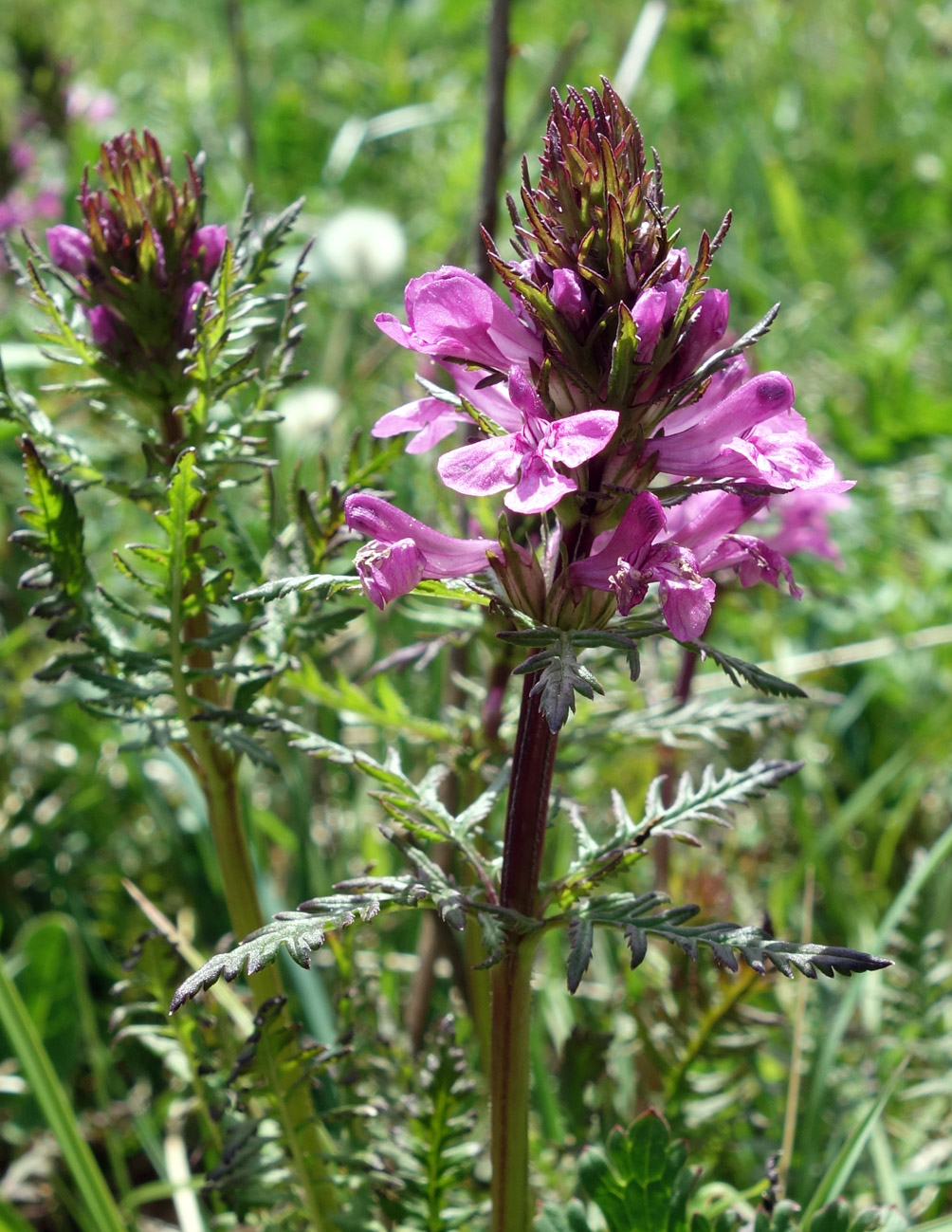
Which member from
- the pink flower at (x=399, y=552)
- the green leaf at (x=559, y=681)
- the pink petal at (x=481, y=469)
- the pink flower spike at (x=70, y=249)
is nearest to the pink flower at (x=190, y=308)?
the pink flower spike at (x=70, y=249)

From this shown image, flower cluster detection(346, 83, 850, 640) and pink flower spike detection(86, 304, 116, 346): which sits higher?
pink flower spike detection(86, 304, 116, 346)

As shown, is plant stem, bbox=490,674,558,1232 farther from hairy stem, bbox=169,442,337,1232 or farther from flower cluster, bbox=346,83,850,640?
hairy stem, bbox=169,442,337,1232

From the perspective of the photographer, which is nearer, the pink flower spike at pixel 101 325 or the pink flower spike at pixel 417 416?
the pink flower spike at pixel 417 416

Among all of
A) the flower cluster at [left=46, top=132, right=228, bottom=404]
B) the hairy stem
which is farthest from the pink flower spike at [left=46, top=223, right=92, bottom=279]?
the hairy stem

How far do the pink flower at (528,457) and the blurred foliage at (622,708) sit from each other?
41 cm

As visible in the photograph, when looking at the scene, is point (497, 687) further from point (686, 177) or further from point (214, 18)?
point (214, 18)

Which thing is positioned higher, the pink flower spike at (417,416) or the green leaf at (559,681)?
the pink flower spike at (417,416)

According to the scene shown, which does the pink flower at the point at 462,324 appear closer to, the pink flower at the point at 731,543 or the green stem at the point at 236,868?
the pink flower at the point at 731,543

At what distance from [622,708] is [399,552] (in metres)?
0.84

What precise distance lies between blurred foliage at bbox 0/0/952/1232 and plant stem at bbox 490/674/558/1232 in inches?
7.4

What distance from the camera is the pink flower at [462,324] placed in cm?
99

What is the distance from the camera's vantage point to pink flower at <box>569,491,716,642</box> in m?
0.91

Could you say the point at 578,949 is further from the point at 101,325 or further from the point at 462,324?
the point at 101,325

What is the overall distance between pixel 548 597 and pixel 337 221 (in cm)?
295
